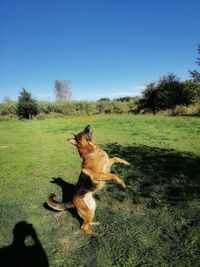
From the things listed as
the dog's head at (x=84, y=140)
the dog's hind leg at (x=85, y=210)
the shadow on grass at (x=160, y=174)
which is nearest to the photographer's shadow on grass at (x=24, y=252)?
the dog's hind leg at (x=85, y=210)

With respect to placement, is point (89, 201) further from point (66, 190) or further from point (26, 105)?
point (26, 105)

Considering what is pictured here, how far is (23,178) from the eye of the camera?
7691 mm

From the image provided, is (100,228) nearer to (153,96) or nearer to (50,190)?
(50,190)

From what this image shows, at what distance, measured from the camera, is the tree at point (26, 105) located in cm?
3434

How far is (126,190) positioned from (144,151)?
13.2 feet

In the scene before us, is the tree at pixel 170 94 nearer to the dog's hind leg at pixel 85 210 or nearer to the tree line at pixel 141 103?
the tree line at pixel 141 103

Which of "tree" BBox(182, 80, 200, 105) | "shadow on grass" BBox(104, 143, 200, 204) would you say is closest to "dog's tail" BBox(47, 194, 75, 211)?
"shadow on grass" BBox(104, 143, 200, 204)

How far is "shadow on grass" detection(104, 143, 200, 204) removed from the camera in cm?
593

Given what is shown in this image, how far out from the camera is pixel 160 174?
723cm

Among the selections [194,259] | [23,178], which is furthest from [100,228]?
[23,178]

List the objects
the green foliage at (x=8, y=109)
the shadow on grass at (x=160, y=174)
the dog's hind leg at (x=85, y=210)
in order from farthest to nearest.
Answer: the green foliage at (x=8, y=109) → the shadow on grass at (x=160, y=174) → the dog's hind leg at (x=85, y=210)

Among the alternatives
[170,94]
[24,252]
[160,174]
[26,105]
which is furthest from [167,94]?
[24,252]

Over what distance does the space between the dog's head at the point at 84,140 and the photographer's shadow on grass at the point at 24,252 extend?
164 centimetres

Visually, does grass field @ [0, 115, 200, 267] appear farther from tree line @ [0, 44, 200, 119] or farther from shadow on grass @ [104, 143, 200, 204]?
tree line @ [0, 44, 200, 119]
